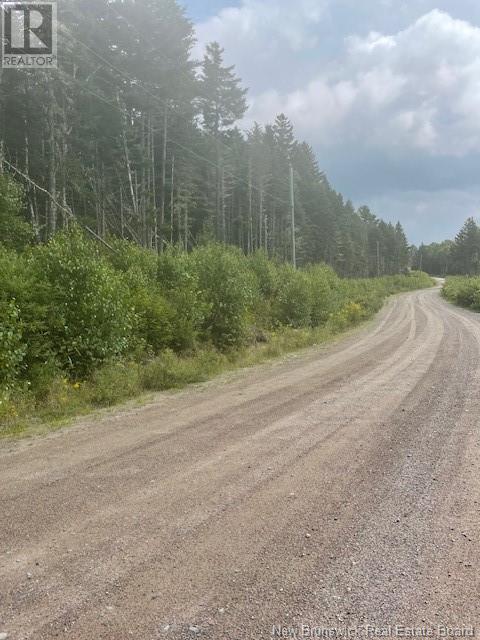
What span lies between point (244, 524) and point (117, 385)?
19.0ft

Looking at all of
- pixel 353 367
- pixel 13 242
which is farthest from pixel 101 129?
pixel 353 367

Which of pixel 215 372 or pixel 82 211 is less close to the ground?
pixel 82 211

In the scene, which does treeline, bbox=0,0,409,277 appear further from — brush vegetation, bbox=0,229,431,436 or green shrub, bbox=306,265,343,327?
brush vegetation, bbox=0,229,431,436

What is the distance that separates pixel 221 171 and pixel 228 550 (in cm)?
3710

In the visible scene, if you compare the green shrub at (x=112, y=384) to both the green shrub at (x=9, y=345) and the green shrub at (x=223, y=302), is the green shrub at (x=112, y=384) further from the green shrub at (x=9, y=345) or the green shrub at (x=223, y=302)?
the green shrub at (x=223, y=302)

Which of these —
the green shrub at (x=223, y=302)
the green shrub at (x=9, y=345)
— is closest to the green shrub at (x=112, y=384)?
the green shrub at (x=9, y=345)

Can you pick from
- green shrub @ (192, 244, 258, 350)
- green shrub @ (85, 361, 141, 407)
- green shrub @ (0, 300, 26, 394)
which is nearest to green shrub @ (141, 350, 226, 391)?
green shrub @ (85, 361, 141, 407)

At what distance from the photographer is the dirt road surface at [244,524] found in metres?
2.59

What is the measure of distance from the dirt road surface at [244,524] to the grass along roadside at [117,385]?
84 centimetres

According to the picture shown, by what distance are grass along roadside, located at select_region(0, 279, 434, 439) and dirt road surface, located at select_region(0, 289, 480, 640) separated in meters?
0.84

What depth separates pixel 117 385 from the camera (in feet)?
29.2

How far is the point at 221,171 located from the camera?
3781 centimetres

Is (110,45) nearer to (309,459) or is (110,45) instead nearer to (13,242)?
(13,242)

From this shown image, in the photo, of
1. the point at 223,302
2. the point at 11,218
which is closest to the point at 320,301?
the point at 223,302
